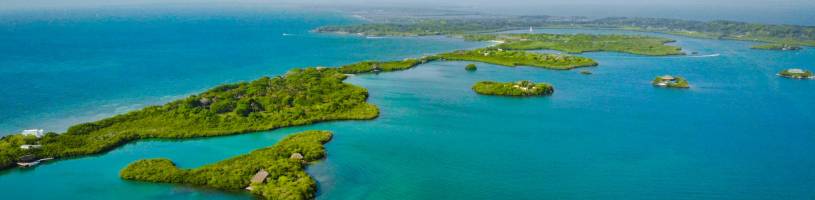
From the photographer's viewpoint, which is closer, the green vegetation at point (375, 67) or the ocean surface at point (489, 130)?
the ocean surface at point (489, 130)

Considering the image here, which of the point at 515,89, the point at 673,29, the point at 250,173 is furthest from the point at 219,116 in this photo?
the point at 673,29

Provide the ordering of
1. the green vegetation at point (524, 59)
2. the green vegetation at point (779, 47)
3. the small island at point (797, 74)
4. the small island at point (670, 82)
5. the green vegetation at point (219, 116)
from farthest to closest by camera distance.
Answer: the green vegetation at point (779, 47)
the green vegetation at point (524, 59)
the small island at point (797, 74)
the small island at point (670, 82)
the green vegetation at point (219, 116)

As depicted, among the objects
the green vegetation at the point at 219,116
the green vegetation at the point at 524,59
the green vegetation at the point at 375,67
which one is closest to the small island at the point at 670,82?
the green vegetation at the point at 524,59

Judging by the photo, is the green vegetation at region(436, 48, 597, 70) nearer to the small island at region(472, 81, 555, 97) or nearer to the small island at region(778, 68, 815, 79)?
the small island at region(472, 81, 555, 97)

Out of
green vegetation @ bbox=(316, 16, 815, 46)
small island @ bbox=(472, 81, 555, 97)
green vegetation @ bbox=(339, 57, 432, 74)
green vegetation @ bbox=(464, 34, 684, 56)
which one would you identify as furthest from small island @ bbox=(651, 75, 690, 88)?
green vegetation @ bbox=(316, 16, 815, 46)

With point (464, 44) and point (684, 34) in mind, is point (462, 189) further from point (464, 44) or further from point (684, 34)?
point (684, 34)

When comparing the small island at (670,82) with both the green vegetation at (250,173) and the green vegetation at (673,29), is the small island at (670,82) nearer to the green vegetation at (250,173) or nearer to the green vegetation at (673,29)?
the green vegetation at (250,173)

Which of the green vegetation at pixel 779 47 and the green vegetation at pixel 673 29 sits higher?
the green vegetation at pixel 673 29
